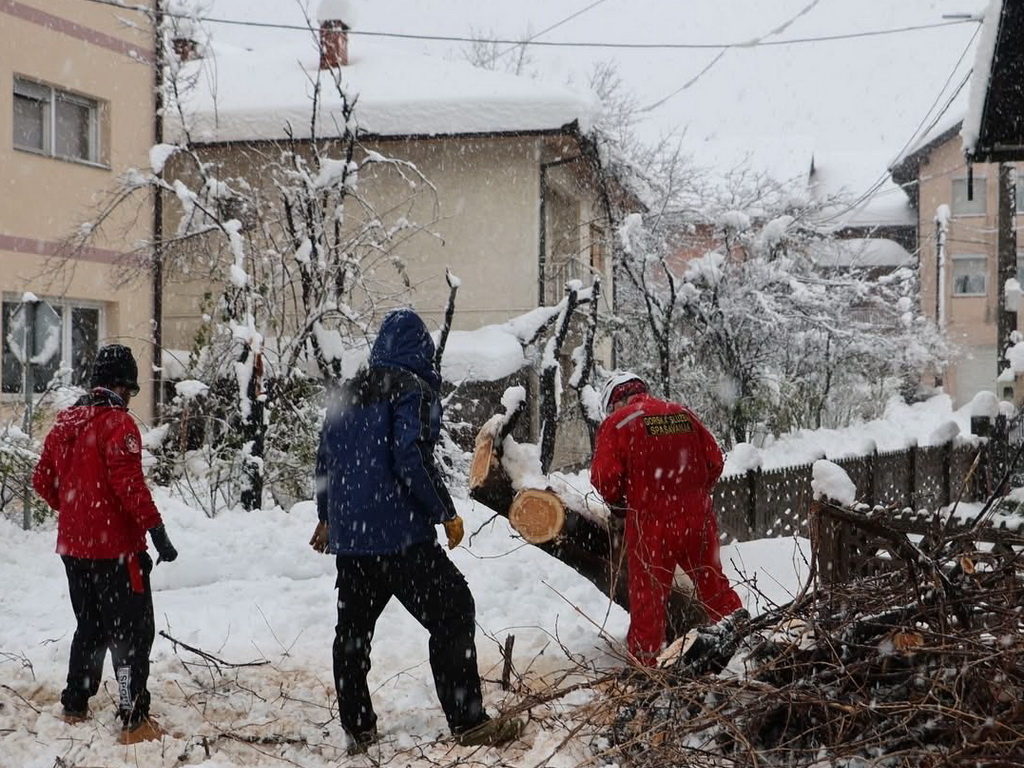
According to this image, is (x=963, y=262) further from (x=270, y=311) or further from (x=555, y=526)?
(x=555, y=526)

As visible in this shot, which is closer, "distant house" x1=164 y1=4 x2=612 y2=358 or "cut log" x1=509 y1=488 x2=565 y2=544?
"cut log" x1=509 y1=488 x2=565 y2=544

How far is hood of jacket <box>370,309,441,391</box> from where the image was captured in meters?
4.15

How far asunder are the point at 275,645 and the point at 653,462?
7.58 feet

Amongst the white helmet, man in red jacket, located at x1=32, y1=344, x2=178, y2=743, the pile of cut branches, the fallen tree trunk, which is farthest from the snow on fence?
man in red jacket, located at x1=32, y1=344, x2=178, y2=743

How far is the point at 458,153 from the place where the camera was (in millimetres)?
16219

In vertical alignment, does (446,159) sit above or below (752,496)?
above

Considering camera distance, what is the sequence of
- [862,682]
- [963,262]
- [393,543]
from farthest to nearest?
1. [963,262]
2. [393,543]
3. [862,682]

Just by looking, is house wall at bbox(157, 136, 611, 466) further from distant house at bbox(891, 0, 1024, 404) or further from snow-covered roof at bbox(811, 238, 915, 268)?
distant house at bbox(891, 0, 1024, 404)

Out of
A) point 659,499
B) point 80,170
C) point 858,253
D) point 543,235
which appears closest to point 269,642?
point 659,499

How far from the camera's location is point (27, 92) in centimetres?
1343

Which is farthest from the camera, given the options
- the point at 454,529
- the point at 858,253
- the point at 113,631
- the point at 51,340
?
the point at 858,253

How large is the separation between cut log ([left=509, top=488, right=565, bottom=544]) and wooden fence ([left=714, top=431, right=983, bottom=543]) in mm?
2194

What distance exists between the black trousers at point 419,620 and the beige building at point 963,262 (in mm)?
36720

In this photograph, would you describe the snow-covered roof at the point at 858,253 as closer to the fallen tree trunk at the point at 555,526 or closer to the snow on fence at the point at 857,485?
the snow on fence at the point at 857,485
